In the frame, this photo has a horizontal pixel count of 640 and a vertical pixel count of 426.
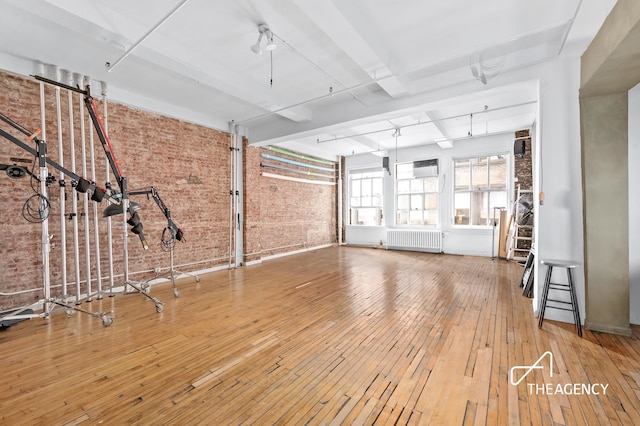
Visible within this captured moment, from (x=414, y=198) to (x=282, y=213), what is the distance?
4.70 meters

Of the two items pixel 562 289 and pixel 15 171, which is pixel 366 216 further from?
pixel 15 171

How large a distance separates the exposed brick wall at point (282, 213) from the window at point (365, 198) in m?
0.78

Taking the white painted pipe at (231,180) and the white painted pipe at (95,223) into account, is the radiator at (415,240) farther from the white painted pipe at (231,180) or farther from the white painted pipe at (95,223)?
the white painted pipe at (95,223)

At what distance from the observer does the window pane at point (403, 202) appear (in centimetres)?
993

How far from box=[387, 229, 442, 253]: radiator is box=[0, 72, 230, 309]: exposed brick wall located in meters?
5.75

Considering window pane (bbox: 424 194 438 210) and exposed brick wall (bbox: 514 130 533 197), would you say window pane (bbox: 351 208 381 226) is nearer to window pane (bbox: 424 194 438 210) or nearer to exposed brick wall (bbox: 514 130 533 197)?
window pane (bbox: 424 194 438 210)

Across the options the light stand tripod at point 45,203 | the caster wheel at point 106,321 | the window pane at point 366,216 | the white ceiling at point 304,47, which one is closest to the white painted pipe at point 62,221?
the light stand tripod at point 45,203

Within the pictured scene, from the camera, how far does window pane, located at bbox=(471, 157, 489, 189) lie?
847 cm

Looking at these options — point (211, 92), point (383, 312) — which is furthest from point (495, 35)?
point (211, 92)

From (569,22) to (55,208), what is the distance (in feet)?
24.1

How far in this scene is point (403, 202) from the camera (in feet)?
32.9

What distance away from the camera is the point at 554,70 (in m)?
3.54

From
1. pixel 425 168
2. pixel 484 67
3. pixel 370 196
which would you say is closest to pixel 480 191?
pixel 425 168

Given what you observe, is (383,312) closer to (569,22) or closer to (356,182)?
(569,22)
